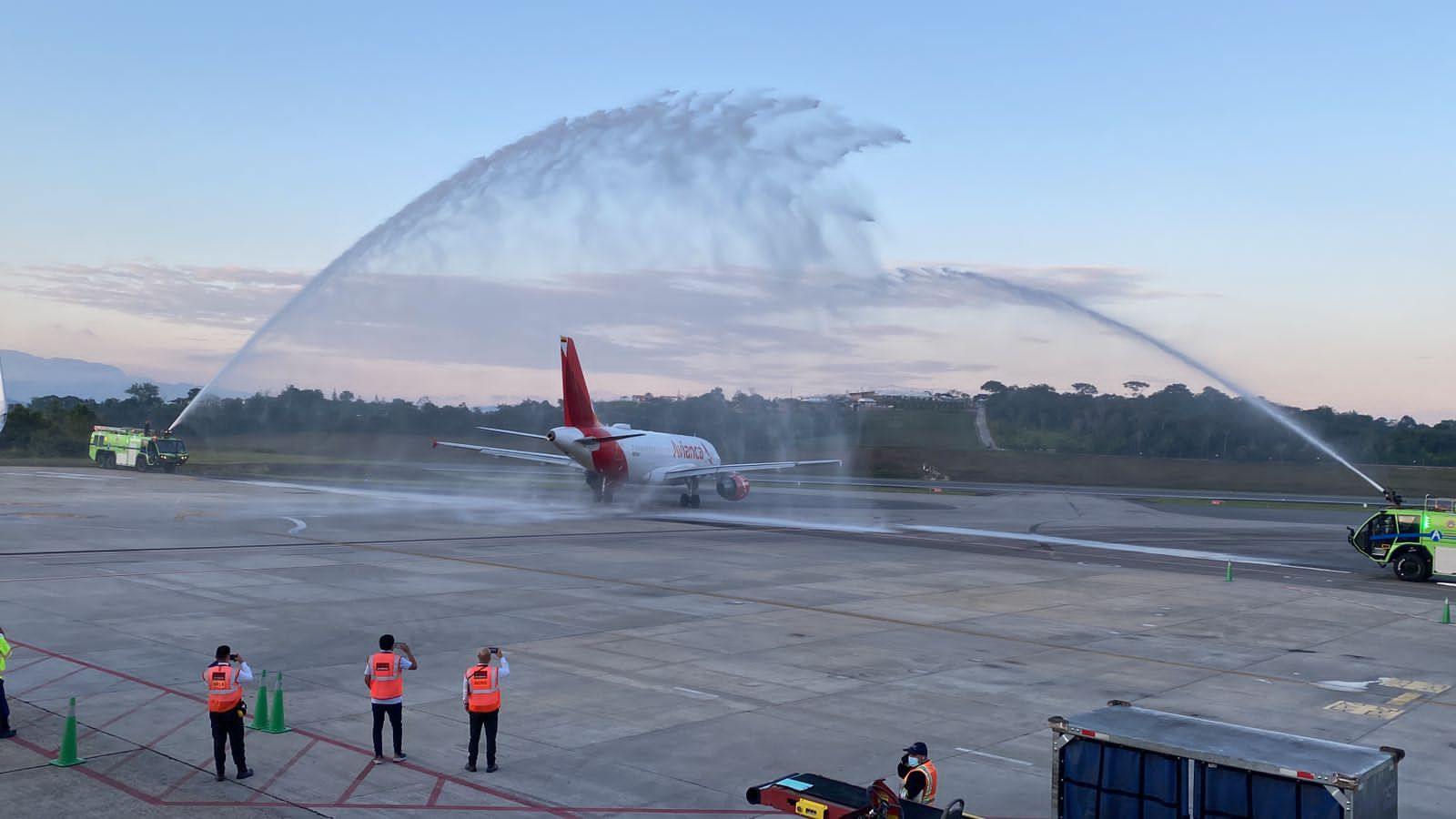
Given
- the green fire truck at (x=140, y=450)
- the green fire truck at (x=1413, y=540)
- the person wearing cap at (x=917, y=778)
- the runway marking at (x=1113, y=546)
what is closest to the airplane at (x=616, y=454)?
the runway marking at (x=1113, y=546)

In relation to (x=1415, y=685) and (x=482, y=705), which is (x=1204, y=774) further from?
(x=1415, y=685)

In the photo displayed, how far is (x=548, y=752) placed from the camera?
15.6 metres

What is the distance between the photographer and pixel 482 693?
14.6 meters

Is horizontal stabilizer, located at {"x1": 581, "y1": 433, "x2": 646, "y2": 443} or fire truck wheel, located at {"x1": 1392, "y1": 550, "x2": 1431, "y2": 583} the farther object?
horizontal stabilizer, located at {"x1": 581, "y1": 433, "x2": 646, "y2": 443}

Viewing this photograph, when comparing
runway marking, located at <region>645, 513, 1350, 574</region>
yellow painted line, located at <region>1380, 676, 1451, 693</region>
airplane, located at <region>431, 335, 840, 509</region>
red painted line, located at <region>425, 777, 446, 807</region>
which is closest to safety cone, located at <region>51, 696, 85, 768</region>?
red painted line, located at <region>425, 777, 446, 807</region>

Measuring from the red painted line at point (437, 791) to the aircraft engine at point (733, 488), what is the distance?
52105 mm

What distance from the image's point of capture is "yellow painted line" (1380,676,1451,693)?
2139cm

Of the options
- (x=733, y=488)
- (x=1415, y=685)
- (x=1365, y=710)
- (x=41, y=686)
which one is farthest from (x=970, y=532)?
(x=41, y=686)

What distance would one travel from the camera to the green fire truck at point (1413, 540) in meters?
40.0

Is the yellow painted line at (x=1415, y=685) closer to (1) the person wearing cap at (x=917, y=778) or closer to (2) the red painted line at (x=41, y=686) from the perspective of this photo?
(1) the person wearing cap at (x=917, y=778)

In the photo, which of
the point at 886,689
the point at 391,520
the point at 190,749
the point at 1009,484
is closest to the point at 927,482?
the point at 1009,484

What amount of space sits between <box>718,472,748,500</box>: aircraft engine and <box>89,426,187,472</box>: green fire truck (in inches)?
1724

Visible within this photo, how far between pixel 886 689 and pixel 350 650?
1026cm

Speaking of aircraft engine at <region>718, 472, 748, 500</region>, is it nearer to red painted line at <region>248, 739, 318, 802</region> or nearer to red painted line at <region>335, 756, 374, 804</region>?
red painted line at <region>248, 739, 318, 802</region>
